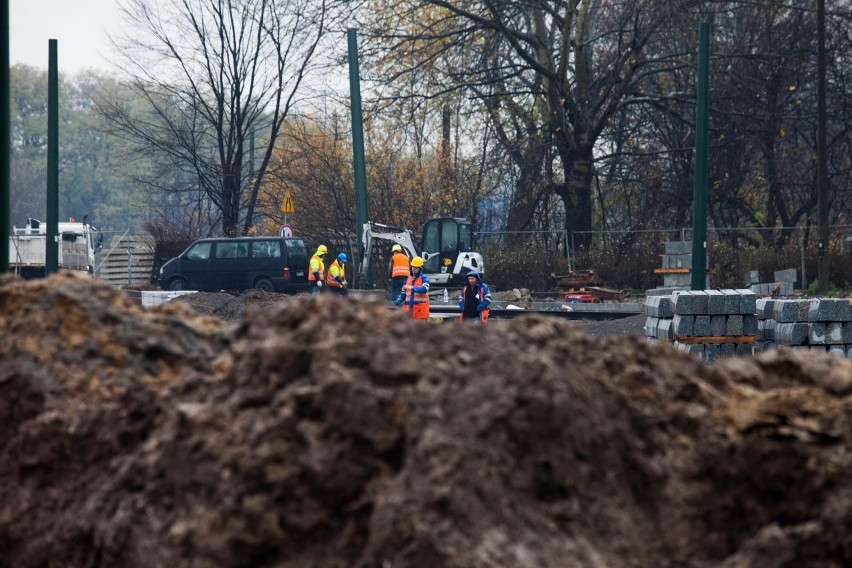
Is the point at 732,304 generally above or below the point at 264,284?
above

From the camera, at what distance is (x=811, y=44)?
3108cm

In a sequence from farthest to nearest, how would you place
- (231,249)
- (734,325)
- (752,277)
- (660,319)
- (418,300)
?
1. (231,249)
2. (752,277)
3. (418,300)
4. (660,319)
5. (734,325)

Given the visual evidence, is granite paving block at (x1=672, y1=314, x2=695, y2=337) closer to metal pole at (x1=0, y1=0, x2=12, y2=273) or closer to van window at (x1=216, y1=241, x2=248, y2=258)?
metal pole at (x1=0, y1=0, x2=12, y2=273)

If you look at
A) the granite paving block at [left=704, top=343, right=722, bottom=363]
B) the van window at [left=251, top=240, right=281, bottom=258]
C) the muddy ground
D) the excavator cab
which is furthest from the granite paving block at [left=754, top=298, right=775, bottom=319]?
the van window at [left=251, top=240, right=281, bottom=258]

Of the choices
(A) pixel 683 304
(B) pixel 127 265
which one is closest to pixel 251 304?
(A) pixel 683 304

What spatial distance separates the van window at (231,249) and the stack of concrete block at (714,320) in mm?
20063

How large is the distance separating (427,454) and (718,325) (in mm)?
11601

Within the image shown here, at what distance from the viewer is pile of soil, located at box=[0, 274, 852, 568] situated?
3.32 m

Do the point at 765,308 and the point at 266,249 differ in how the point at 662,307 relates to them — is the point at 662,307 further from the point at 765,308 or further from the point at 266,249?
the point at 266,249

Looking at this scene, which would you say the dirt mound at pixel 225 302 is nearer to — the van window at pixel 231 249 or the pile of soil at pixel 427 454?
the van window at pixel 231 249

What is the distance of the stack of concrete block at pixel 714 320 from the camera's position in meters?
14.1

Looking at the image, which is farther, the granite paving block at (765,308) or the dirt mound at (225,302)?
the dirt mound at (225,302)

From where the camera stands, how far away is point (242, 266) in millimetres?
32375

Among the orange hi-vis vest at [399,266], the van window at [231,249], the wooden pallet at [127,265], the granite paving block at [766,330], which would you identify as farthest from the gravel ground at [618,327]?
the wooden pallet at [127,265]
